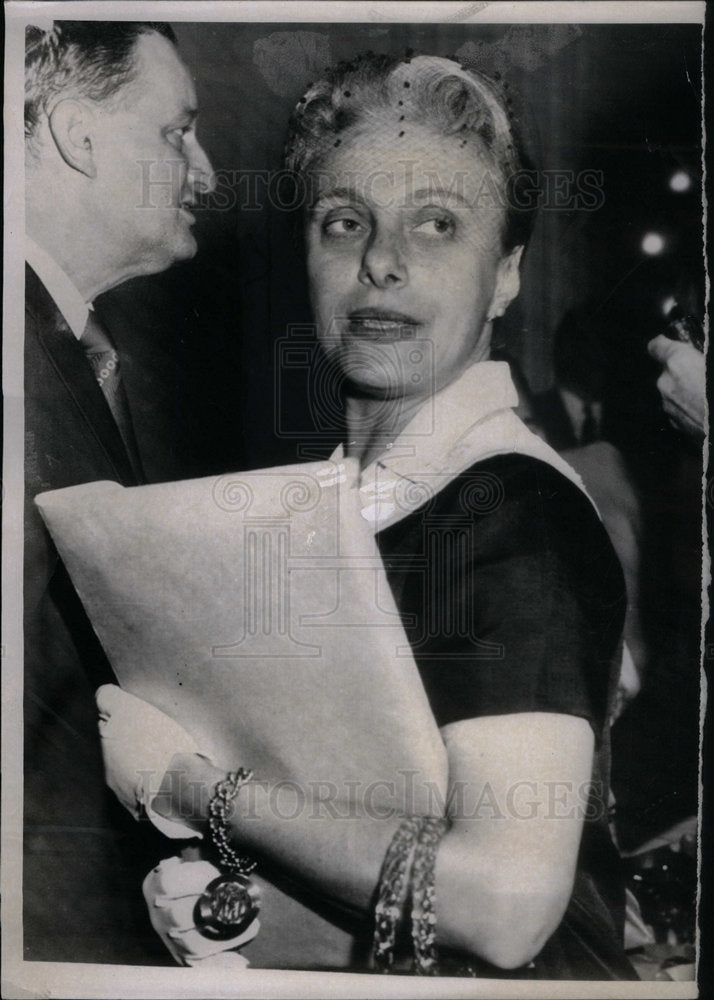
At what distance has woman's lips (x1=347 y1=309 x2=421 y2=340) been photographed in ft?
5.48

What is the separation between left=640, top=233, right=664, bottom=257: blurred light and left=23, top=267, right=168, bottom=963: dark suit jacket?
987mm

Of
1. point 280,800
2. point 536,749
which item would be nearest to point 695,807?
point 536,749

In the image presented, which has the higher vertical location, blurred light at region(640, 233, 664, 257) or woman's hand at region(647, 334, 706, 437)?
blurred light at region(640, 233, 664, 257)

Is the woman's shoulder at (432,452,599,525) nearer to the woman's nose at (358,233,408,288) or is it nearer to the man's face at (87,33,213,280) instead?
the woman's nose at (358,233,408,288)

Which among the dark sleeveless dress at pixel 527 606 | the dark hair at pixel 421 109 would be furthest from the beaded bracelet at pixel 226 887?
the dark hair at pixel 421 109

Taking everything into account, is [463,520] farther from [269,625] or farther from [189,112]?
[189,112]

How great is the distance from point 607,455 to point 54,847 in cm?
122

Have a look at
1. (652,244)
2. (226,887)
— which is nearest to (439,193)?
(652,244)

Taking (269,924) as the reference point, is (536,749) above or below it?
above

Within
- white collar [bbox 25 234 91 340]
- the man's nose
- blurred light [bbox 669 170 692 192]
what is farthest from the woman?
white collar [bbox 25 234 91 340]

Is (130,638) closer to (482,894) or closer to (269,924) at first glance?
(269,924)

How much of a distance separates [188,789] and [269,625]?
317 mm

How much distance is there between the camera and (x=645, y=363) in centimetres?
169

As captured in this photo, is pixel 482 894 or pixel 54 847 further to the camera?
pixel 54 847
